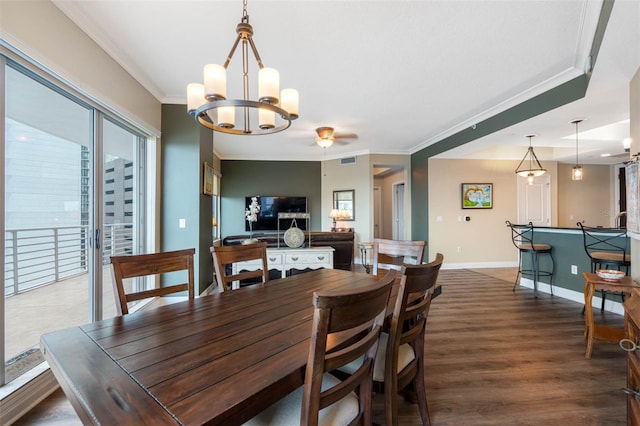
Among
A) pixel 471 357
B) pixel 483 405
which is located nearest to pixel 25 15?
pixel 483 405

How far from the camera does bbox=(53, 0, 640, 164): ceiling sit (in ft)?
6.58

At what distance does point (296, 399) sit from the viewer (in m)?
1.04

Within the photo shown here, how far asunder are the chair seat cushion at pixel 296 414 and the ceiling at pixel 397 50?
2.42 m

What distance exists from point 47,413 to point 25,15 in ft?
8.06

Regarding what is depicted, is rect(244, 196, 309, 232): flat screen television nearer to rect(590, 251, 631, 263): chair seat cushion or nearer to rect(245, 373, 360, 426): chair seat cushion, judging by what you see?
rect(590, 251, 631, 263): chair seat cushion

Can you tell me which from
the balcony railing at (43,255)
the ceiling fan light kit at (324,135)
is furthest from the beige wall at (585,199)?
the balcony railing at (43,255)

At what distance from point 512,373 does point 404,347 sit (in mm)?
1247

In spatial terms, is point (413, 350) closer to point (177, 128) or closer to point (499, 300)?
point (499, 300)

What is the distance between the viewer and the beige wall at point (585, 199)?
21.7 ft

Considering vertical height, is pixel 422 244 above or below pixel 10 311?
above

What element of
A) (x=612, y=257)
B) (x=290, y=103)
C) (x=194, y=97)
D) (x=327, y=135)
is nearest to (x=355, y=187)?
(x=327, y=135)

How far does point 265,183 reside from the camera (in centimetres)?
739

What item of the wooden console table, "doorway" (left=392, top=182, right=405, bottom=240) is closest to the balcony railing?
the wooden console table

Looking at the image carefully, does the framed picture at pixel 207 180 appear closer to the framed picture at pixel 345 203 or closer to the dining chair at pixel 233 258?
the dining chair at pixel 233 258
